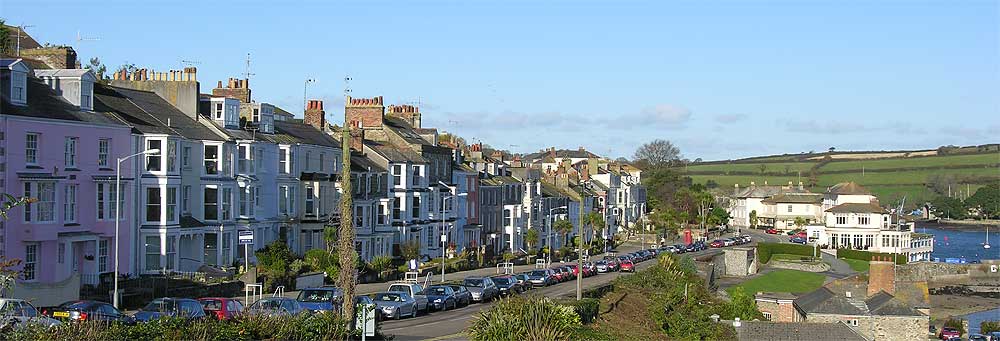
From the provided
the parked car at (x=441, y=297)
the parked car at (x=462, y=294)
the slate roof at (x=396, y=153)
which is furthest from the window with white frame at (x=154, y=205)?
the slate roof at (x=396, y=153)

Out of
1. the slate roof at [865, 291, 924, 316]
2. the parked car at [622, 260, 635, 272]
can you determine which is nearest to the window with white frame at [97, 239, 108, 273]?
the slate roof at [865, 291, 924, 316]

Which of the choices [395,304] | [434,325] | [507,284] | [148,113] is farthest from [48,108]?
[507,284]

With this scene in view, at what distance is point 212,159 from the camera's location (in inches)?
2233

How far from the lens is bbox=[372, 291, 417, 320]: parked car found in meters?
47.2

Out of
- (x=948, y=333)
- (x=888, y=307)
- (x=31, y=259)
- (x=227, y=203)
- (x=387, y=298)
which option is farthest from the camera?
(x=948, y=333)

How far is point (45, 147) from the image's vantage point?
45125 millimetres

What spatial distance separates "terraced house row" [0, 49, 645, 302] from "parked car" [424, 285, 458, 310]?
6472 millimetres

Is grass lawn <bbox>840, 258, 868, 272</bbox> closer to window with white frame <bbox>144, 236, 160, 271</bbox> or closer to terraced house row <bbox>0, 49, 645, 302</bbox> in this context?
terraced house row <bbox>0, 49, 645, 302</bbox>

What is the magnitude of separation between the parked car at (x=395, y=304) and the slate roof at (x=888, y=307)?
3196 cm

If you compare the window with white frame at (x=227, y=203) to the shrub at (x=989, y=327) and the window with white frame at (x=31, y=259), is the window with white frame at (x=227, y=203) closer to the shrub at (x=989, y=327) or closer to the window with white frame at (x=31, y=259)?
the window with white frame at (x=31, y=259)

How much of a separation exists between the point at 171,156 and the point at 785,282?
234ft

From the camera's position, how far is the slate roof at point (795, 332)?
59688mm

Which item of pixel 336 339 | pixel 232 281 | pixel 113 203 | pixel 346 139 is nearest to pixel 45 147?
pixel 113 203

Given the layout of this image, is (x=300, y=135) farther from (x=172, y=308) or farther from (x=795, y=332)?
(x=172, y=308)
